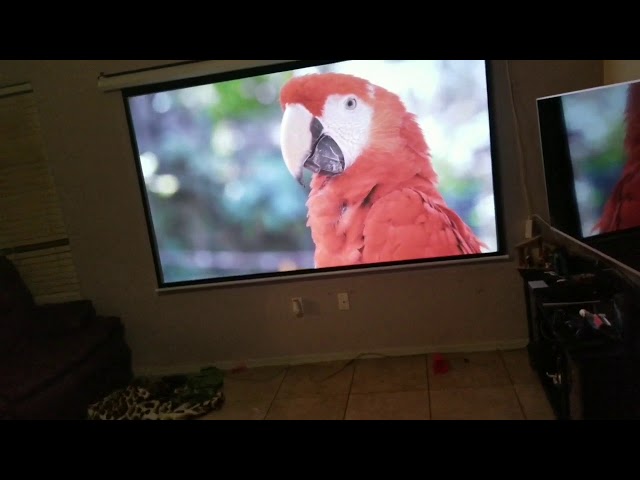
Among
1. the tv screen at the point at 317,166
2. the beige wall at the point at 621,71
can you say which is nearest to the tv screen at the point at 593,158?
the beige wall at the point at 621,71

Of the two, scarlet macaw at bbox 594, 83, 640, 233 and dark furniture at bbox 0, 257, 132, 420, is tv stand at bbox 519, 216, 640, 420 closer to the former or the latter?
scarlet macaw at bbox 594, 83, 640, 233

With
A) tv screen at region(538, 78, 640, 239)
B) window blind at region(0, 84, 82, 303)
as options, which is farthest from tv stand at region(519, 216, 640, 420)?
window blind at region(0, 84, 82, 303)

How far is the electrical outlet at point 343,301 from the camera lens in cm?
280

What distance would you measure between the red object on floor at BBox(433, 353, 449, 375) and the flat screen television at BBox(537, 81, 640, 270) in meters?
1.01

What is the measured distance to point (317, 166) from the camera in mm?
2650

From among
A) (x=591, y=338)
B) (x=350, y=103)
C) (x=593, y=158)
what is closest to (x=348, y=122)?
(x=350, y=103)

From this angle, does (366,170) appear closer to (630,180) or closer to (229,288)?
(229,288)

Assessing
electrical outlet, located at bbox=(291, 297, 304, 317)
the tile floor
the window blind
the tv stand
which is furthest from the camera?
the window blind

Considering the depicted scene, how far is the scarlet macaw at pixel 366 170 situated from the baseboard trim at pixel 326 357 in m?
0.60

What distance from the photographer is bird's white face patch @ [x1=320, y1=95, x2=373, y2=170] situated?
2.57 m

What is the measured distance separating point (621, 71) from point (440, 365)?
179 cm

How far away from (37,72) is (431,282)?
9.37ft

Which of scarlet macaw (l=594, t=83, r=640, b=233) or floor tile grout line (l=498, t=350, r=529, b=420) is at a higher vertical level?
scarlet macaw (l=594, t=83, r=640, b=233)
